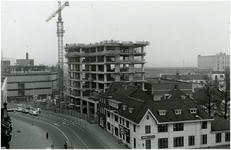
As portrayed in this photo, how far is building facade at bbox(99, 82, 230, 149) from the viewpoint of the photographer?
125 ft

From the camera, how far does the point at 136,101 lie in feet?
141

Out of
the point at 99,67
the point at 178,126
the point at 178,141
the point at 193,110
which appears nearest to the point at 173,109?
the point at 178,126

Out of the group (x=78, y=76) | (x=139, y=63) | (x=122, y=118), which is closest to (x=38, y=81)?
(x=78, y=76)

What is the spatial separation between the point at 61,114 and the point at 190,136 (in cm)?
4418

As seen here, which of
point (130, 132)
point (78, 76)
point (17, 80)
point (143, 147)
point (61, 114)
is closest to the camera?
point (143, 147)

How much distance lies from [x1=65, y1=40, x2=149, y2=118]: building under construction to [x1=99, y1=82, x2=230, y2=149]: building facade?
34.3 metres

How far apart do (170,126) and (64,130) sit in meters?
23.5

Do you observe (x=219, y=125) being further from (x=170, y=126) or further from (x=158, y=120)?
(x=158, y=120)

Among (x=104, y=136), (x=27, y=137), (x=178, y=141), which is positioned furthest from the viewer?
(x=104, y=136)

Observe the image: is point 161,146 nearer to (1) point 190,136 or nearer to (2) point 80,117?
(1) point 190,136

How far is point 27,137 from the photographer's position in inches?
1865

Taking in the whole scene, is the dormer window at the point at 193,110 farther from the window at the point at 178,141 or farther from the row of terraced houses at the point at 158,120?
the window at the point at 178,141

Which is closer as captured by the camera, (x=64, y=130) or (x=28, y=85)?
(x=64, y=130)

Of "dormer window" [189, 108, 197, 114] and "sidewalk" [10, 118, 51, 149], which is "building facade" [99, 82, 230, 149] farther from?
"sidewalk" [10, 118, 51, 149]
